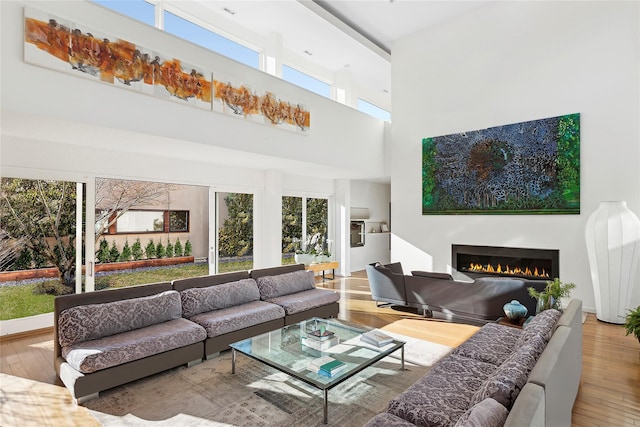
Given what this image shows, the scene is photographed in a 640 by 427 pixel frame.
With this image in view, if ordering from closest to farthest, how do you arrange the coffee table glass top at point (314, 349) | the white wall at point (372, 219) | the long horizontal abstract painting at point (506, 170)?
1. the coffee table glass top at point (314, 349)
2. the long horizontal abstract painting at point (506, 170)
3. the white wall at point (372, 219)

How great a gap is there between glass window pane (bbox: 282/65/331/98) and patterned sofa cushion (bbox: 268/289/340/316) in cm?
536

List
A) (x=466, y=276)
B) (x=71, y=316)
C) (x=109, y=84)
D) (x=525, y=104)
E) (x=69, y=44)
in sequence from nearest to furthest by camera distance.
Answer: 1. (x=71, y=316)
2. (x=69, y=44)
3. (x=109, y=84)
4. (x=525, y=104)
5. (x=466, y=276)

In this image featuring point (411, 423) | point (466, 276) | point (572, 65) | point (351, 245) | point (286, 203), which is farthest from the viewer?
point (351, 245)

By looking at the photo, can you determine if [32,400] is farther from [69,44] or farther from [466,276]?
[466,276]

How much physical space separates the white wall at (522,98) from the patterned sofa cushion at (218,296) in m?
4.22

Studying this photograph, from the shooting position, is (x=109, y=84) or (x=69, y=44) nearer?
(x=69, y=44)

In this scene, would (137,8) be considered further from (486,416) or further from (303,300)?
(486,416)

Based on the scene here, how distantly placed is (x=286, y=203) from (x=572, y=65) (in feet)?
20.2

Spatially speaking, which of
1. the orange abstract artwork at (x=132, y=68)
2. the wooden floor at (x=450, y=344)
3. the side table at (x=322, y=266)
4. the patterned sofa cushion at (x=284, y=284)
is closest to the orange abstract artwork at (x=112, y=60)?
the orange abstract artwork at (x=132, y=68)

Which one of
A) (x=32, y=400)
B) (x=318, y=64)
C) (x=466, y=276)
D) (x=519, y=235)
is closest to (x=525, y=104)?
(x=519, y=235)

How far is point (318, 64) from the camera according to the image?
9023 millimetres

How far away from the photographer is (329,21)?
704 cm

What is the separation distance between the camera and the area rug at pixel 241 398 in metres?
2.69

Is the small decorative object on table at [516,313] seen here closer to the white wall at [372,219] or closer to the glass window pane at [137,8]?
the white wall at [372,219]
